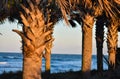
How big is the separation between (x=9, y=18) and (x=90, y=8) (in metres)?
7.31

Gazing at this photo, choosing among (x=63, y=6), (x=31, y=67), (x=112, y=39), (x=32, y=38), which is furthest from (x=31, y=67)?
(x=112, y=39)

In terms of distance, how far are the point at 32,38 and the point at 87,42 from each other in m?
9.45

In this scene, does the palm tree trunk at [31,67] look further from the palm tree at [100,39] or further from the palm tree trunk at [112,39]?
the palm tree trunk at [112,39]

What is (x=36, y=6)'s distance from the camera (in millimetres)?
→ 10562

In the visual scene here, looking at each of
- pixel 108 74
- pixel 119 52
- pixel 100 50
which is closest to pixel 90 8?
pixel 108 74

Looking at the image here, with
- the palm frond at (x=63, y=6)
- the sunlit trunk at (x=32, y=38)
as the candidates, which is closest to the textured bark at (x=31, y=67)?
the sunlit trunk at (x=32, y=38)

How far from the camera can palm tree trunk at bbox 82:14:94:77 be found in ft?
65.2

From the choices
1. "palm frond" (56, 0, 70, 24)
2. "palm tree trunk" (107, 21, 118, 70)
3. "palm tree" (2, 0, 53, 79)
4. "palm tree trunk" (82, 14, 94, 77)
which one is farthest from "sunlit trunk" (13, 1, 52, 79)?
"palm tree trunk" (107, 21, 118, 70)

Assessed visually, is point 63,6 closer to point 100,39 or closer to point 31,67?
point 31,67

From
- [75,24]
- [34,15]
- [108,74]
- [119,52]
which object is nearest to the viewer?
[34,15]

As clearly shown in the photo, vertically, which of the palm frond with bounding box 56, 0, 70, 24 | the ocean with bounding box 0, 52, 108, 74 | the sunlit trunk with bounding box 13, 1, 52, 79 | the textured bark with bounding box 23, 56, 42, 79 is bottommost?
the ocean with bounding box 0, 52, 108, 74

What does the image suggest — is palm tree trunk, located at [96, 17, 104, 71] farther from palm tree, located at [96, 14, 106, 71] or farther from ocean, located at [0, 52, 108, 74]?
ocean, located at [0, 52, 108, 74]

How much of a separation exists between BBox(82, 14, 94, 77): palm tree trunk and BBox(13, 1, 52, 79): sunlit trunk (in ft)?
30.4

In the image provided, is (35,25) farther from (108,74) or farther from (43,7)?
(108,74)
